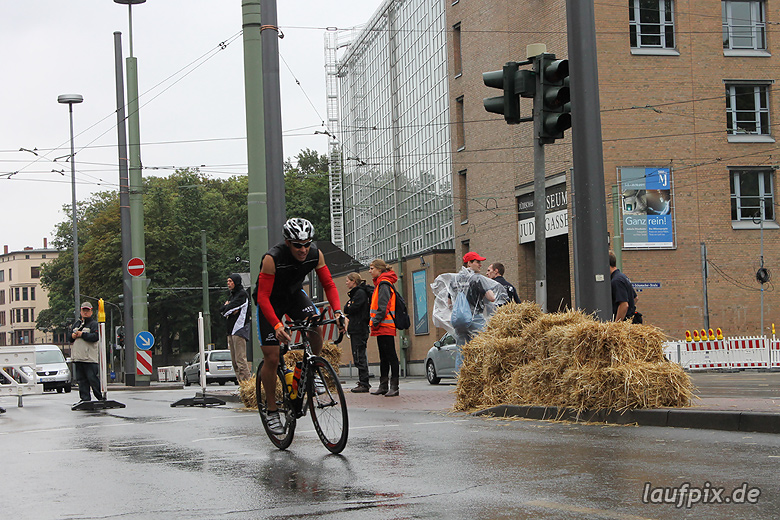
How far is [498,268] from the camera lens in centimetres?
1449

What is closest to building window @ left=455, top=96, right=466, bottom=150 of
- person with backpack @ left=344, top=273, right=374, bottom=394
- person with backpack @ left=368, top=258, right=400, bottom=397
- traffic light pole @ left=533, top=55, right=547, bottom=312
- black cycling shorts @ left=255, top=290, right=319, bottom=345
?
person with backpack @ left=344, top=273, right=374, bottom=394

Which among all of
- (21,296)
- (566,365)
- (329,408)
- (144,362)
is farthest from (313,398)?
(21,296)

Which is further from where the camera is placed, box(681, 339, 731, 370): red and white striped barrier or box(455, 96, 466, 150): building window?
box(455, 96, 466, 150): building window

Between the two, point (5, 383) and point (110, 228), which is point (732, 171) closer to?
point (5, 383)

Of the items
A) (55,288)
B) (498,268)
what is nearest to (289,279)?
(498,268)

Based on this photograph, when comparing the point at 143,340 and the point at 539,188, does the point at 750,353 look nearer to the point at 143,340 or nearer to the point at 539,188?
the point at 143,340

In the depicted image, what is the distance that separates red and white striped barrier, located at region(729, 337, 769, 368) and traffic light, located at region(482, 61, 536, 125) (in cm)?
1833

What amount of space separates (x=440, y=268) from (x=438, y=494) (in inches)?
1421

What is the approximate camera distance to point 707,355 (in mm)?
29172

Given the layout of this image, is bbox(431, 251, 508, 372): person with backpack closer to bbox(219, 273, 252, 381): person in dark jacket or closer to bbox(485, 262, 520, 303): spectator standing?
bbox(485, 262, 520, 303): spectator standing

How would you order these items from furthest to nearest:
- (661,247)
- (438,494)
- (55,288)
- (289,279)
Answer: (55,288) < (661,247) < (289,279) < (438,494)

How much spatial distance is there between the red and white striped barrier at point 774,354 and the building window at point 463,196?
55.8ft

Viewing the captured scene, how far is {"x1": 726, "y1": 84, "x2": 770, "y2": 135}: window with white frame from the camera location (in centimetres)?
3616

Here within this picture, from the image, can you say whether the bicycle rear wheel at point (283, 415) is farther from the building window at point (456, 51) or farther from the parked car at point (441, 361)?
the building window at point (456, 51)
